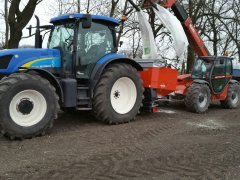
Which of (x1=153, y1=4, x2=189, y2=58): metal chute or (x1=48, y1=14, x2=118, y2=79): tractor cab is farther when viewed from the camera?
(x1=153, y1=4, x2=189, y2=58): metal chute

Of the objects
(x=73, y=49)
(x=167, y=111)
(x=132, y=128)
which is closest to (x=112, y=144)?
(x=132, y=128)

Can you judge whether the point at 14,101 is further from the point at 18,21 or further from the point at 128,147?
the point at 18,21

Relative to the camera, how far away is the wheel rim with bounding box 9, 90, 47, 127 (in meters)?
5.67

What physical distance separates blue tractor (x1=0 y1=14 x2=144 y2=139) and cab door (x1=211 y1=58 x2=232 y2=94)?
3227 millimetres

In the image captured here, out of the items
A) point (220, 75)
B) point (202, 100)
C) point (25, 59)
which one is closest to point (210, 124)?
point (202, 100)

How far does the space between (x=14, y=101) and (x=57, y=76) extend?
126 cm

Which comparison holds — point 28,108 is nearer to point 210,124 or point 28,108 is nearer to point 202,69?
point 210,124

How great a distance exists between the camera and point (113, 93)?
7.27m

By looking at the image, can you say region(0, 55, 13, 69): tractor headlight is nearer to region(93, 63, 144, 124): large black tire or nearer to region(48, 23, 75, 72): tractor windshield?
region(48, 23, 75, 72): tractor windshield

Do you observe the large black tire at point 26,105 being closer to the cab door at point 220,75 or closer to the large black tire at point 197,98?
the large black tire at point 197,98

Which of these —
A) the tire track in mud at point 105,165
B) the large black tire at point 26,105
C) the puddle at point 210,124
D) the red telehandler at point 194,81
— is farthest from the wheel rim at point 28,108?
the puddle at point 210,124

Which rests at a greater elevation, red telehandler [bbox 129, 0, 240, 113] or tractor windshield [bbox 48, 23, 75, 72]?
tractor windshield [bbox 48, 23, 75, 72]

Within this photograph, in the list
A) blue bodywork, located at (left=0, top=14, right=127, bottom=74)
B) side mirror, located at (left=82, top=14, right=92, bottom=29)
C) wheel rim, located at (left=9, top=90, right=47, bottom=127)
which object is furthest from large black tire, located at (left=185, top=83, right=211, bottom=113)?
wheel rim, located at (left=9, top=90, right=47, bottom=127)

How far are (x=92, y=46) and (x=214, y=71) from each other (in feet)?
14.9
